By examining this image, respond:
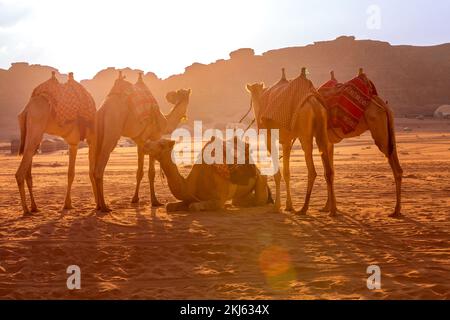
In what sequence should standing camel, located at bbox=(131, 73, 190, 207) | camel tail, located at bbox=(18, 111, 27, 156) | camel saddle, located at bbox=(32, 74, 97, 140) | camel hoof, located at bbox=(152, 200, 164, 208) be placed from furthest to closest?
standing camel, located at bbox=(131, 73, 190, 207)
camel hoof, located at bbox=(152, 200, 164, 208)
camel saddle, located at bbox=(32, 74, 97, 140)
camel tail, located at bbox=(18, 111, 27, 156)

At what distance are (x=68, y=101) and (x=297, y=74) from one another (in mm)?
121557

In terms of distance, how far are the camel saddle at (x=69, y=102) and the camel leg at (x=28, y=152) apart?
16.3 inches

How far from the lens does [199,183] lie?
8.32 metres

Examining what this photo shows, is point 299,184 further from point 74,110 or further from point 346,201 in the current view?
point 74,110

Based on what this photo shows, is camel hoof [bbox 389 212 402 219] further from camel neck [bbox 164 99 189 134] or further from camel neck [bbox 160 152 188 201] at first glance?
camel neck [bbox 164 99 189 134]

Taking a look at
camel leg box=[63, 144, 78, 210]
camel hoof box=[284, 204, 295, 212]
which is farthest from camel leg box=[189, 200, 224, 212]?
camel leg box=[63, 144, 78, 210]

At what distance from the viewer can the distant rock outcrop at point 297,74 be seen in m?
114

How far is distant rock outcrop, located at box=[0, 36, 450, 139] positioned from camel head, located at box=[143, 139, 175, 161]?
319ft

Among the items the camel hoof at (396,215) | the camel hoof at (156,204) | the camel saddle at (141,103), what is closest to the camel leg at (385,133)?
the camel hoof at (396,215)

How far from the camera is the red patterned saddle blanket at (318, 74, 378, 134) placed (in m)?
8.11

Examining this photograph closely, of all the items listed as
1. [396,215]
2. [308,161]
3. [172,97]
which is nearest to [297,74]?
[172,97]

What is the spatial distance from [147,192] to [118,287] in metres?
7.36

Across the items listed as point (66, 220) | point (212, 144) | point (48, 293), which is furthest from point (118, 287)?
point (212, 144)

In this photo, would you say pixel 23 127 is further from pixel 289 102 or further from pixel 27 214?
pixel 289 102
